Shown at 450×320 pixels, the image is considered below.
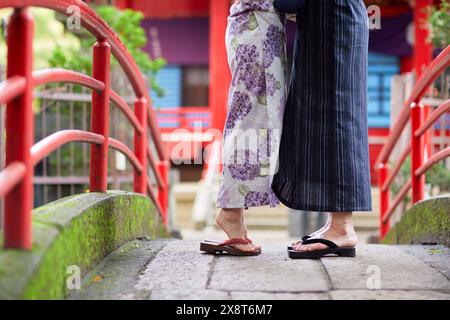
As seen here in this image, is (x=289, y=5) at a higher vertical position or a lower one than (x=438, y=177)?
higher

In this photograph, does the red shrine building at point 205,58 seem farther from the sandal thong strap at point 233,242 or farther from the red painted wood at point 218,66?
the sandal thong strap at point 233,242

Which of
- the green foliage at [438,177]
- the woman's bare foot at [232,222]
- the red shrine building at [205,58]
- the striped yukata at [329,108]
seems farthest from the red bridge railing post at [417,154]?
the red shrine building at [205,58]

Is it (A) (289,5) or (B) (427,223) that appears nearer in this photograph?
(A) (289,5)

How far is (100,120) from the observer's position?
2.93 meters

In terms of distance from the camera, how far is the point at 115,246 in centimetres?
284

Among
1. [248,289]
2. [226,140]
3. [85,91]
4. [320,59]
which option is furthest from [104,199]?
[85,91]

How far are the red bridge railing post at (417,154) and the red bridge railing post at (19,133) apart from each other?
3056mm

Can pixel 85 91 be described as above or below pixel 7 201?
above

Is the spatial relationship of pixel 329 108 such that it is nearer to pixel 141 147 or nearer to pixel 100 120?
pixel 100 120

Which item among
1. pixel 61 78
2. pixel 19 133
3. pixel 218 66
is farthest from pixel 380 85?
pixel 19 133

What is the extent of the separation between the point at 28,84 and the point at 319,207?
132 cm

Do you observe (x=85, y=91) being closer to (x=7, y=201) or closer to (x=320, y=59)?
(x=320, y=59)

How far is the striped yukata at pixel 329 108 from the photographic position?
271 centimetres

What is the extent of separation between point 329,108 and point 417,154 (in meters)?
1.86
